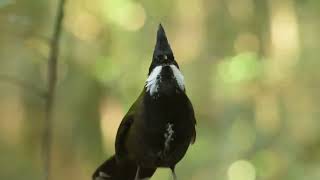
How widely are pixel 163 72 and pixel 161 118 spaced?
0.48ft

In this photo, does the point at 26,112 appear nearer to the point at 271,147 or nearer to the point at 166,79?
the point at 271,147

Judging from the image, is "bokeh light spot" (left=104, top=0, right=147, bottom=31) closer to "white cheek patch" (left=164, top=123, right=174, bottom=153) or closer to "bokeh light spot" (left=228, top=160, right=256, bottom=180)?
"bokeh light spot" (left=228, top=160, right=256, bottom=180)

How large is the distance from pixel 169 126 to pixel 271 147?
10.4ft

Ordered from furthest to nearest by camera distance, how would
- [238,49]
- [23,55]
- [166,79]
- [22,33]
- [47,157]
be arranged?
[238,49]
[23,55]
[22,33]
[47,157]
[166,79]

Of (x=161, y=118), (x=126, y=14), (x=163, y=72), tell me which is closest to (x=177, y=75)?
(x=163, y=72)

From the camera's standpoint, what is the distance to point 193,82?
5074 millimetres

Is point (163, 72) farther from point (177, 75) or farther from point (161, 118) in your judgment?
point (161, 118)

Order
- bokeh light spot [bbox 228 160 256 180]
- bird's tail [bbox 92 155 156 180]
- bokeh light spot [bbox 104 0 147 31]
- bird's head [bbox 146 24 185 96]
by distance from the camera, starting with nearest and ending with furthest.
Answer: bird's head [bbox 146 24 185 96] < bird's tail [bbox 92 155 156 180] < bokeh light spot [bbox 104 0 147 31] < bokeh light spot [bbox 228 160 256 180]

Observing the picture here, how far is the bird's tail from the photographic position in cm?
228

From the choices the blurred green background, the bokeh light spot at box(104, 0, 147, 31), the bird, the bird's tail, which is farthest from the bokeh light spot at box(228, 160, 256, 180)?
the bird

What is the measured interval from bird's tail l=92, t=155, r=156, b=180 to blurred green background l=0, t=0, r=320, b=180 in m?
2.26

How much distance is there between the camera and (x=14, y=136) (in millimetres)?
4797

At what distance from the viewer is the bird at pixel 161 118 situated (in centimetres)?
195

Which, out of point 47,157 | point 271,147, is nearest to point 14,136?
point 271,147
